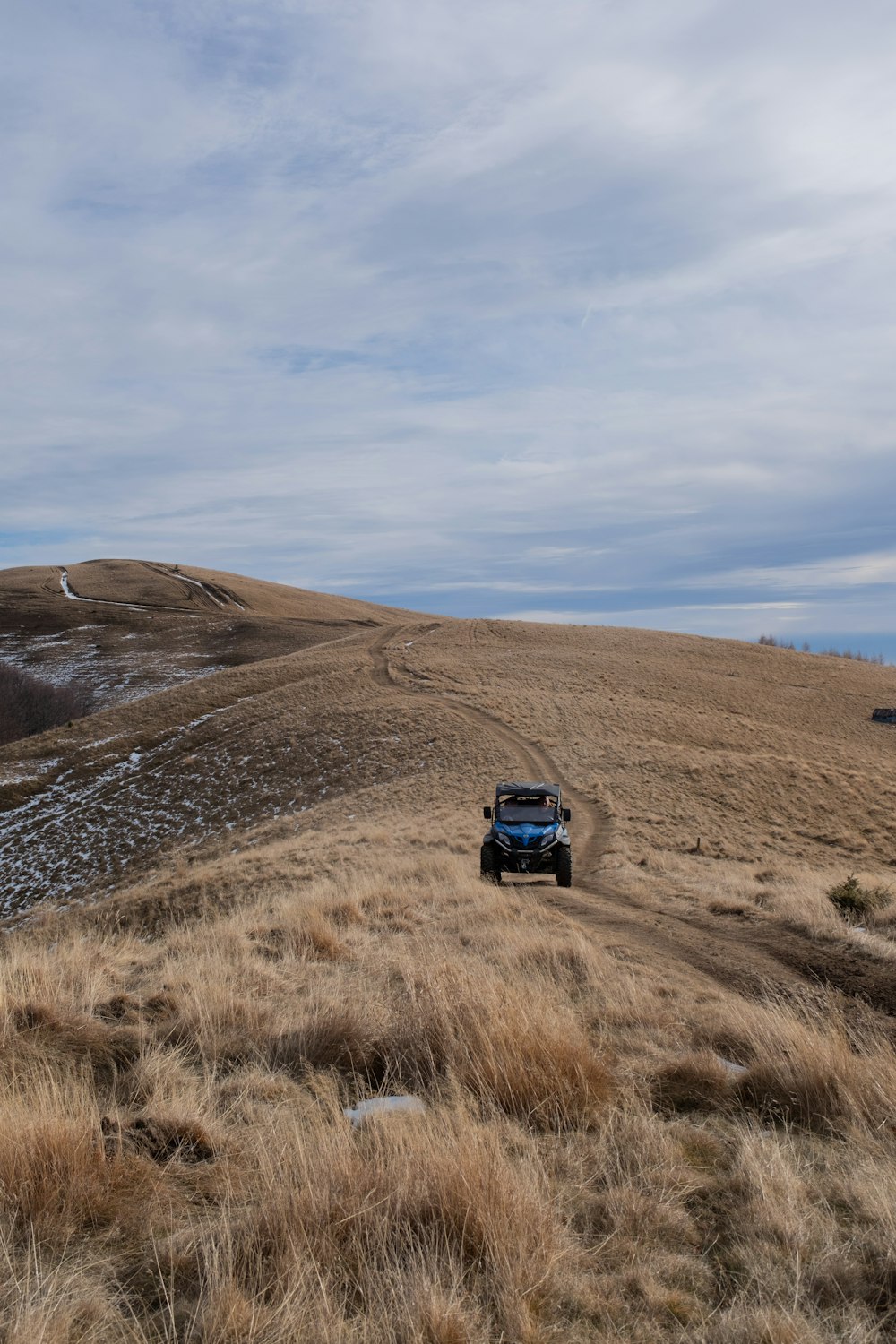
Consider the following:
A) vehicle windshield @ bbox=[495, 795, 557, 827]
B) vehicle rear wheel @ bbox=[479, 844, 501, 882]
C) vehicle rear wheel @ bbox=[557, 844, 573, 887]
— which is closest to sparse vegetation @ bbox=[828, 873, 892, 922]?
vehicle rear wheel @ bbox=[557, 844, 573, 887]

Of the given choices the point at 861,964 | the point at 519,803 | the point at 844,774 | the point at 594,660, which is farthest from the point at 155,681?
the point at 861,964

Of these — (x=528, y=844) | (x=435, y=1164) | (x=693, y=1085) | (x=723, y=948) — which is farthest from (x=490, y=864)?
(x=435, y=1164)

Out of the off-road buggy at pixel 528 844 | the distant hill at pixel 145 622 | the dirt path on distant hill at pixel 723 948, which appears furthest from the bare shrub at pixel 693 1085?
the distant hill at pixel 145 622

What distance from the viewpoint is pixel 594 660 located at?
56500 mm

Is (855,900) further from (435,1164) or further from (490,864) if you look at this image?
(435,1164)

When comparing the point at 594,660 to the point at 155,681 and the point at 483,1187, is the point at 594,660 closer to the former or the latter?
the point at 155,681

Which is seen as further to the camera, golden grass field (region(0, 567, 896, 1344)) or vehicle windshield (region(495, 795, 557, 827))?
vehicle windshield (region(495, 795, 557, 827))

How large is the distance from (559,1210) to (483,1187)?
436 millimetres

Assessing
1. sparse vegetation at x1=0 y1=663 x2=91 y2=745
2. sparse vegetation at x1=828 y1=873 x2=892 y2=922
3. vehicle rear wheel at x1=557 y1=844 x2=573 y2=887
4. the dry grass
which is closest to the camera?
the dry grass

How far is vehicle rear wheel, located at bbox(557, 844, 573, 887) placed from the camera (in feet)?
52.3

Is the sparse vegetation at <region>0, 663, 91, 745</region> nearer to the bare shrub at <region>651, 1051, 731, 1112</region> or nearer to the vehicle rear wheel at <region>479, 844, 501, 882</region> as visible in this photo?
the vehicle rear wheel at <region>479, 844, 501, 882</region>

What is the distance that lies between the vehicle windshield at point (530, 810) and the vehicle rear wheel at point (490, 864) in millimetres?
682

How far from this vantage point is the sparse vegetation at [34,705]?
65.1m

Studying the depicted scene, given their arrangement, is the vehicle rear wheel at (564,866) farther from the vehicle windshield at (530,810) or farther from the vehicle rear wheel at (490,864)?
A: the vehicle rear wheel at (490,864)
